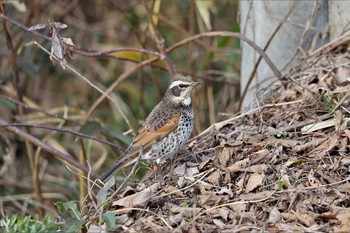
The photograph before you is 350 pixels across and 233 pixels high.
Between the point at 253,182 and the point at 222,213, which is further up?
the point at 253,182

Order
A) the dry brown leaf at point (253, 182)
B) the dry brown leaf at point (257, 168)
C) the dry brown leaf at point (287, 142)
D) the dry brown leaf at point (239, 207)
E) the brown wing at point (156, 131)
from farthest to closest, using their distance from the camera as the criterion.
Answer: the brown wing at point (156, 131) → the dry brown leaf at point (287, 142) → the dry brown leaf at point (257, 168) → the dry brown leaf at point (253, 182) → the dry brown leaf at point (239, 207)

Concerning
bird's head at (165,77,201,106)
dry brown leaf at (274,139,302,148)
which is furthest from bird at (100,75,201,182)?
dry brown leaf at (274,139,302,148)

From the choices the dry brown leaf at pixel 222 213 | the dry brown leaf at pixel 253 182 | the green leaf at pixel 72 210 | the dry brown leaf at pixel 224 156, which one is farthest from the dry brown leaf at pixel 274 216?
the green leaf at pixel 72 210

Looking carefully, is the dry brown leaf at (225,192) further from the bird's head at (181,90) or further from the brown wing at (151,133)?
the bird's head at (181,90)

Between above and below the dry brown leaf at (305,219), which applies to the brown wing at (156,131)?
above

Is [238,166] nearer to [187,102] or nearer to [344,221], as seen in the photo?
[344,221]

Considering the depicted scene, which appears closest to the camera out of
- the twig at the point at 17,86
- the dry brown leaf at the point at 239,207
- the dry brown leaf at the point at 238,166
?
the dry brown leaf at the point at 239,207

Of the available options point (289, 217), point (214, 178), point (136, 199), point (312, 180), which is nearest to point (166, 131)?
point (214, 178)

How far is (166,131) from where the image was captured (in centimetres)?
651

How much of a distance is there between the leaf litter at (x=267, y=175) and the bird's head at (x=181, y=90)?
472mm

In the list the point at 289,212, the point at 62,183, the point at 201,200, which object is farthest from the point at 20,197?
the point at 289,212

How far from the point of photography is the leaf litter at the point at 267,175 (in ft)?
15.6

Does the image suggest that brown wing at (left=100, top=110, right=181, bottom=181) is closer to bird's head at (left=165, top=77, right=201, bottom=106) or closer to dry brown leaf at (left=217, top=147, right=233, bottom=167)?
bird's head at (left=165, top=77, right=201, bottom=106)

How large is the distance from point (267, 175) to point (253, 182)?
17cm
